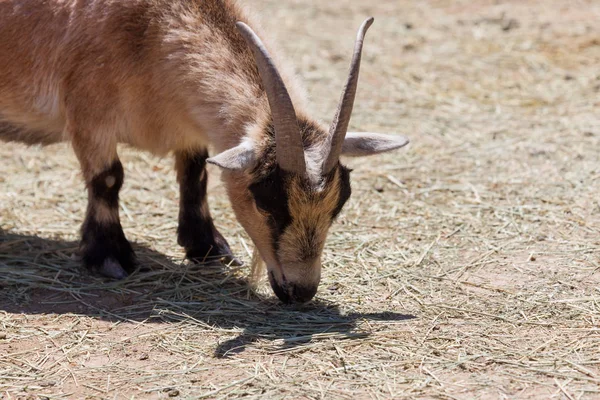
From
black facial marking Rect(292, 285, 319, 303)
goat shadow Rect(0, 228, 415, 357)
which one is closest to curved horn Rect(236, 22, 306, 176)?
black facial marking Rect(292, 285, 319, 303)

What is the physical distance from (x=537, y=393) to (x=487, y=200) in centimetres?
315

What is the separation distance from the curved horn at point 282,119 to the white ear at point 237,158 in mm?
162

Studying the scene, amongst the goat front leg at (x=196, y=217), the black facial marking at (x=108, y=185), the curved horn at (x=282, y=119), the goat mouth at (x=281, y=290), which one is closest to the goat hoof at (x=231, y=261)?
the goat front leg at (x=196, y=217)

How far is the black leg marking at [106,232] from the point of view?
617 cm

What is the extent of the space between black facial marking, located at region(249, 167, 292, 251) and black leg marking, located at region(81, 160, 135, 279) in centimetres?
138

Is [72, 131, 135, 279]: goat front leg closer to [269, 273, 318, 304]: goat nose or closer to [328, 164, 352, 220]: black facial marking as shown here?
[269, 273, 318, 304]: goat nose

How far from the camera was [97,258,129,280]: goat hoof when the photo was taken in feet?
20.1

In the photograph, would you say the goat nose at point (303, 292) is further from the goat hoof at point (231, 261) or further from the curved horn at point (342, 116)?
the goat hoof at point (231, 261)

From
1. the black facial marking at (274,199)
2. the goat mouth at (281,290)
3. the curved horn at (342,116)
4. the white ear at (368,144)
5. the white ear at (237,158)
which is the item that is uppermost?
the curved horn at (342,116)

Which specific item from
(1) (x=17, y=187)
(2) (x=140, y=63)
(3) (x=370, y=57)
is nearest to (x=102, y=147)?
(2) (x=140, y=63)

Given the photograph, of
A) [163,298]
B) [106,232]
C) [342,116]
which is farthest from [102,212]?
[342,116]

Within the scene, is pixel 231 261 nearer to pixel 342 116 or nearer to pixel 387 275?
pixel 387 275

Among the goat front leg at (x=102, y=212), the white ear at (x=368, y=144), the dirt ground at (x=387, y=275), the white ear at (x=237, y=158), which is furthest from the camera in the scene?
the goat front leg at (x=102, y=212)

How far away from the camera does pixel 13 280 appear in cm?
599
